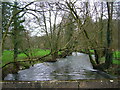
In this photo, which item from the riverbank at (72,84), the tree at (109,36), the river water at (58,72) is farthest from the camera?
the river water at (58,72)

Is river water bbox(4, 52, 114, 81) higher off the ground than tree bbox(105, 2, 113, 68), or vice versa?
tree bbox(105, 2, 113, 68)

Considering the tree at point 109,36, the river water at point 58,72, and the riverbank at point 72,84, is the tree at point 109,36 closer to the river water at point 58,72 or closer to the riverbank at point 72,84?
the river water at point 58,72

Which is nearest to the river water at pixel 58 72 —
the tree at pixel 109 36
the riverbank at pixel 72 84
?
the tree at pixel 109 36

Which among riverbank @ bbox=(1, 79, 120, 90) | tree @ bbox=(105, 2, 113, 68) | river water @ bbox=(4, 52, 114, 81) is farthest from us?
river water @ bbox=(4, 52, 114, 81)

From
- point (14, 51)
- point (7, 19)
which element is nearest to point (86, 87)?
point (14, 51)

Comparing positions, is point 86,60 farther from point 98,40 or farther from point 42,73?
point 42,73

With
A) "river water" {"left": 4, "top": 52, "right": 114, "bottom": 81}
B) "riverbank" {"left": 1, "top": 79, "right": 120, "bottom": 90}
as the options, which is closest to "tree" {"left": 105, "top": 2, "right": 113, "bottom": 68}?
"river water" {"left": 4, "top": 52, "right": 114, "bottom": 81}

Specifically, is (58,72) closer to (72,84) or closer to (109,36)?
(72,84)

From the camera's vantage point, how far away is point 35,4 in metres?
1.89

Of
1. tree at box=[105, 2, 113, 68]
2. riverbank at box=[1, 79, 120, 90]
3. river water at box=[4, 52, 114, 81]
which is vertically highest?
tree at box=[105, 2, 113, 68]

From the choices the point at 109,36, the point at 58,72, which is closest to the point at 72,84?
the point at 58,72

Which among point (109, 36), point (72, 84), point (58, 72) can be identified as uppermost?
point (109, 36)

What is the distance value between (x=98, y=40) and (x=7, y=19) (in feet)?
6.88

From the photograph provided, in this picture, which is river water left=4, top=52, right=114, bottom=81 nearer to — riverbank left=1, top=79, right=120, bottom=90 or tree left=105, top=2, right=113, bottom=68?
tree left=105, top=2, right=113, bottom=68
